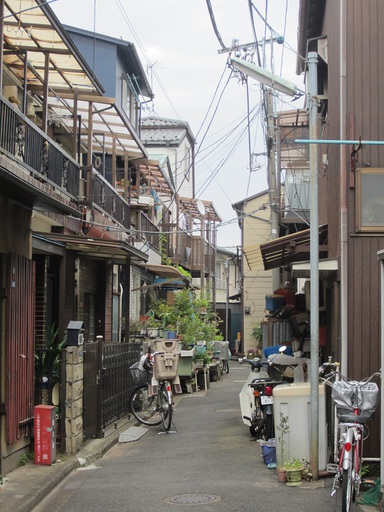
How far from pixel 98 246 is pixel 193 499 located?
644cm

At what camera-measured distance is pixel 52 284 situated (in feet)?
48.5

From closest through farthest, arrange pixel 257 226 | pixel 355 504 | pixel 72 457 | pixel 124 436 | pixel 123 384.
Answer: pixel 355 504 < pixel 72 457 < pixel 124 436 < pixel 123 384 < pixel 257 226

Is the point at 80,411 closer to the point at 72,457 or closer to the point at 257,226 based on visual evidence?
the point at 72,457

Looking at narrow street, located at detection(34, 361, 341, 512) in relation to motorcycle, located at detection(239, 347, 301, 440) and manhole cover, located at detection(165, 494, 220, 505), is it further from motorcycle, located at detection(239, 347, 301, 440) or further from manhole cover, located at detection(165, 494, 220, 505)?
motorcycle, located at detection(239, 347, 301, 440)

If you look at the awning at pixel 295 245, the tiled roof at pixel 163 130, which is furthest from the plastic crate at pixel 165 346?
the tiled roof at pixel 163 130

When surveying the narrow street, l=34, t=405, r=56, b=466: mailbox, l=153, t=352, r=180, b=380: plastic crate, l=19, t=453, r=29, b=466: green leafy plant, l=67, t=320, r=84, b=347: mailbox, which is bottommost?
the narrow street

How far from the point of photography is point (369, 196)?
946 centimetres

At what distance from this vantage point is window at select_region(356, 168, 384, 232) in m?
9.38

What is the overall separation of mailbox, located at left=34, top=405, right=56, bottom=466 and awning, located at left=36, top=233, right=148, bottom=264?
144 inches

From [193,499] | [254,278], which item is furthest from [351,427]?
[254,278]

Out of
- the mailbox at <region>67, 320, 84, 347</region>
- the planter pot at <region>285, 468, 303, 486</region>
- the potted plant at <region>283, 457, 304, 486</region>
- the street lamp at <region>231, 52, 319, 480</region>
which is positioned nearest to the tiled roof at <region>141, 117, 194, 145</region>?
the mailbox at <region>67, 320, 84, 347</region>

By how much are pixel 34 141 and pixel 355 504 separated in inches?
291

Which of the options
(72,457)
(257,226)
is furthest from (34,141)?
(257,226)

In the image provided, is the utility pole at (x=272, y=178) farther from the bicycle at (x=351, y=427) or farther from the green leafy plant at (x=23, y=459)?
the bicycle at (x=351, y=427)
